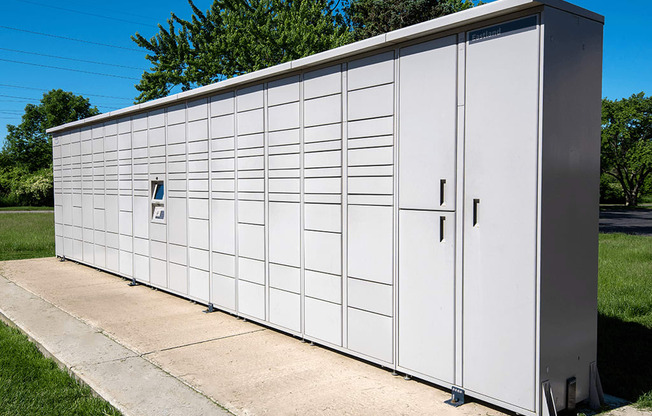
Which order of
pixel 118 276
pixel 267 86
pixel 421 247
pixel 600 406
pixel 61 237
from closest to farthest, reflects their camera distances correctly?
pixel 600 406 < pixel 421 247 < pixel 267 86 < pixel 118 276 < pixel 61 237

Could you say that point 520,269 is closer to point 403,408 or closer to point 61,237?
point 403,408

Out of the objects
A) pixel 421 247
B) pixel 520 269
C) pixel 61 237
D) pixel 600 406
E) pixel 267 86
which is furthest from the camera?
pixel 61 237

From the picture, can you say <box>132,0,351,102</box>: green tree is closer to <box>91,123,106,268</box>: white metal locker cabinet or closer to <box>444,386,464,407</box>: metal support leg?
<box>91,123,106,268</box>: white metal locker cabinet

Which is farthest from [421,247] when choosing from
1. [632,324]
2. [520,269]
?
[632,324]

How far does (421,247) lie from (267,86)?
273 centimetres

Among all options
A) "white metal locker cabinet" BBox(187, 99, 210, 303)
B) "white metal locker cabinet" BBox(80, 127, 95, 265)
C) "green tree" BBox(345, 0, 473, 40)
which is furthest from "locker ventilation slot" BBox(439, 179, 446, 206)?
"green tree" BBox(345, 0, 473, 40)

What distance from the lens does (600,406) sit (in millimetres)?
4012

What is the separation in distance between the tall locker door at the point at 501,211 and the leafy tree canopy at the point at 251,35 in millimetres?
21930

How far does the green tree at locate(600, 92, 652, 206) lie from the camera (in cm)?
4756

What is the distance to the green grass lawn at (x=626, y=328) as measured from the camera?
4.48m

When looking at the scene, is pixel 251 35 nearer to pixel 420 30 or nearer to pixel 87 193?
pixel 87 193

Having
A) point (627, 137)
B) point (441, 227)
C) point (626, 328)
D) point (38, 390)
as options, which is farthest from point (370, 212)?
point (627, 137)

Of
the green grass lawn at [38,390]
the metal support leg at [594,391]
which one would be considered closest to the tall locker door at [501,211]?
the metal support leg at [594,391]

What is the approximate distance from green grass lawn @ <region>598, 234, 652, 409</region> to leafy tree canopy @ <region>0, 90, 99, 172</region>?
2536 inches
